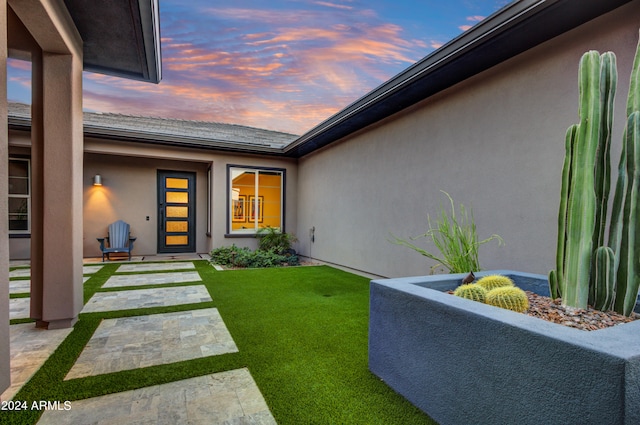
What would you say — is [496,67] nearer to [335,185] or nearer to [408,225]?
[408,225]

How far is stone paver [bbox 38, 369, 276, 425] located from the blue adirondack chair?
256 inches

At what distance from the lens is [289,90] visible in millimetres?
7457

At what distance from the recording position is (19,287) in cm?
441

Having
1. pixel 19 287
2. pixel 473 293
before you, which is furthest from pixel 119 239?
pixel 473 293

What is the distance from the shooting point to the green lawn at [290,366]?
1706mm

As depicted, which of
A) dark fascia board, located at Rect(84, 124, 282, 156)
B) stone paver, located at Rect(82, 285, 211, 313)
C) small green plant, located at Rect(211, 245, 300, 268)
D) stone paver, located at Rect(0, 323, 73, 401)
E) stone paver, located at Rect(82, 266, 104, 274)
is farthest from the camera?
small green plant, located at Rect(211, 245, 300, 268)

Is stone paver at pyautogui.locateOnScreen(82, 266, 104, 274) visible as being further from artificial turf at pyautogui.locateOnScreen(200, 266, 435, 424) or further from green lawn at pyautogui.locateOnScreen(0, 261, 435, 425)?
green lawn at pyautogui.locateOnScreen(0, 261, 435, 425)

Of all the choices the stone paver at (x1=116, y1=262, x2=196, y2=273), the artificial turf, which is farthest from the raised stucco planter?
the stone paver at (x1=116, y1=262, x2=196, y2=273)

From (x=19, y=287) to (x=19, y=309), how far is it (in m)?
1.38

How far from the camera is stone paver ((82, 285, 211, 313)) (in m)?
3.61

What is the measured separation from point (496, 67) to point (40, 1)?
168 inches

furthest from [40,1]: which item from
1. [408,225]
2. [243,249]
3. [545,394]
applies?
[243,249]

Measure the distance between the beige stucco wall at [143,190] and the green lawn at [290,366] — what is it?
14.1ft

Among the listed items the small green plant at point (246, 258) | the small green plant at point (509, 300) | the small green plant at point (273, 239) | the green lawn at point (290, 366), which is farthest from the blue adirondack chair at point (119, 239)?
the small green plant at point (509, 300)
